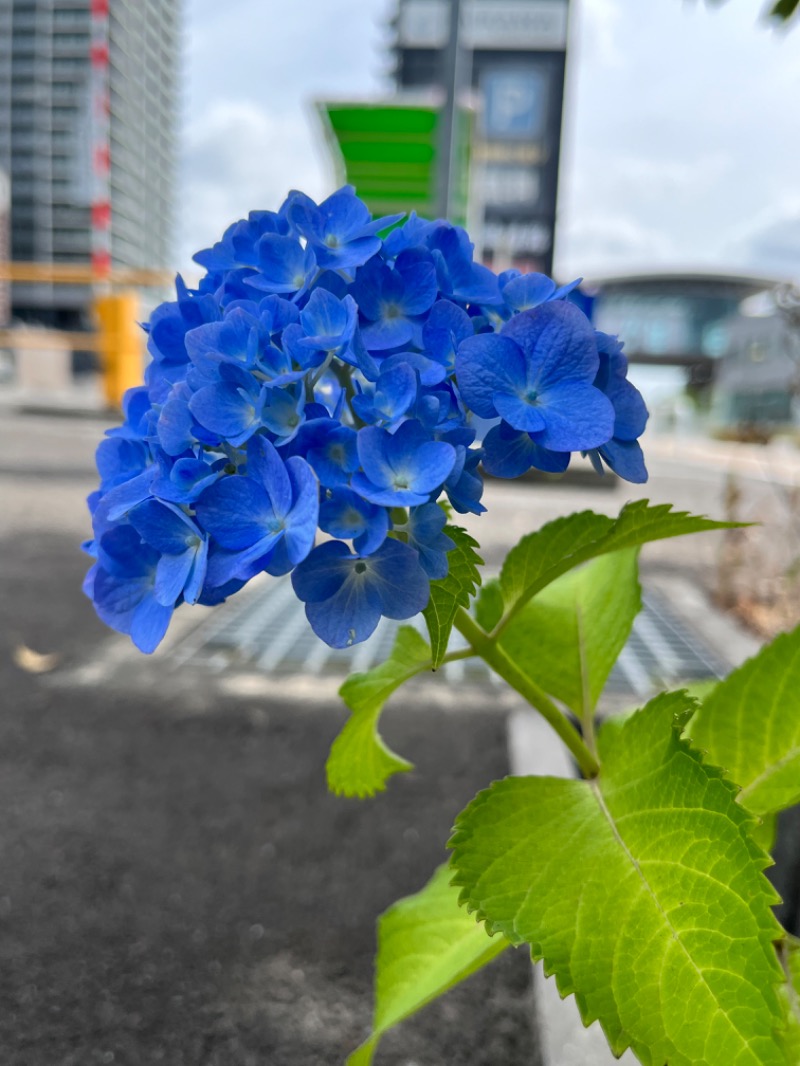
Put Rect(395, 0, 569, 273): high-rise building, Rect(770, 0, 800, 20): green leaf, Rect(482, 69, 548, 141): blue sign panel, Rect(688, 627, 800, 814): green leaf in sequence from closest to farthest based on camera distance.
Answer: Rect(688, 627, 800, 814): green leaf → Rect(770, 0, 800, 20): green leaf → Rect(395, 0, 569, 273): high-rise building → Rect(482, 69, 548, 141): blue sign panel

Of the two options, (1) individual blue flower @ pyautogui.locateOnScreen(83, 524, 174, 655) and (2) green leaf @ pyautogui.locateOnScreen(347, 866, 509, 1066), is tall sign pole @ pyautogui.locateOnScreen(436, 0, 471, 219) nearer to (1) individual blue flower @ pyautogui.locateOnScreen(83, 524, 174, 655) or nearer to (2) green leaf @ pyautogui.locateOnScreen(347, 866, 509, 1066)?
(2) green leaf @ pyautogui.locateOnScreen(347, 866, 509, 1066)

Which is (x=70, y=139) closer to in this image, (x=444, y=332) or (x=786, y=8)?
(x=786, y=8)

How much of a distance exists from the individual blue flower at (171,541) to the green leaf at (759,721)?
22.4 inches

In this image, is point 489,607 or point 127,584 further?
point 489,607

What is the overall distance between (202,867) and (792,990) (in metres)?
1.25

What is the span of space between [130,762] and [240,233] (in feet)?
6.00

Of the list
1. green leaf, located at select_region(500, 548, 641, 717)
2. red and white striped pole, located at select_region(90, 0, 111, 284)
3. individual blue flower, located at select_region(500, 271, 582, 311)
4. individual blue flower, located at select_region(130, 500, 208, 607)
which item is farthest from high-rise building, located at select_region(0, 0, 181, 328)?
individual blue flower, located at select_region(130, 500, 208, 607)

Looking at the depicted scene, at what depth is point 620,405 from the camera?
1.94 feet

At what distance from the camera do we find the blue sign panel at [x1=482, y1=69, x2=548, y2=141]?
2530 cm

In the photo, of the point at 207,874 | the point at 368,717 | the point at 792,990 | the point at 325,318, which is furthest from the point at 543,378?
the point at 207,874

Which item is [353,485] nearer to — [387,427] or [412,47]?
[387,427]

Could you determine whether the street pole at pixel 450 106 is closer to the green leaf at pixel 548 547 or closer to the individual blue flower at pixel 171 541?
the green leaf at pixel 548 547

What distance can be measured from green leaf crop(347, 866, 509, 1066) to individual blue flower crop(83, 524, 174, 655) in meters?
0.50

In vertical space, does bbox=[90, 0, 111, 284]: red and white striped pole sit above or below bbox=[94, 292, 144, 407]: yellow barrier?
above
